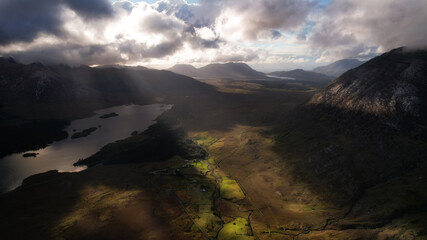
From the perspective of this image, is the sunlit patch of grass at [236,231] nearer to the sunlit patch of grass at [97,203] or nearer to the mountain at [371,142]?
the mountain at [371,142]

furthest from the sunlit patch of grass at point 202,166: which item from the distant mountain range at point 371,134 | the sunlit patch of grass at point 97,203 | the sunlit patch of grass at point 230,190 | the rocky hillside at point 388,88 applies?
the rocky hillside at point 388,88

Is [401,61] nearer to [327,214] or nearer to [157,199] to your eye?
[327,214]

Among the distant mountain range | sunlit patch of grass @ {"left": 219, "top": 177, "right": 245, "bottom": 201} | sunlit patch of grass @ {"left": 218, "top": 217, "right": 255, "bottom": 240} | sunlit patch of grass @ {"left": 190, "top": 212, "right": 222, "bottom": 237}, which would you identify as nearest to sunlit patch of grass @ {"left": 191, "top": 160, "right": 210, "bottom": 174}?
sunlit patch of grass @ {"left": 219, "top": 177, "right": 245, "bottom": 201}

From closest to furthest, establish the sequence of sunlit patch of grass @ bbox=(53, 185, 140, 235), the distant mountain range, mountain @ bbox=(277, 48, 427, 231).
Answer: mountain @ bbox=(277, 48, 427, 231), sunlit patch of grass @ bbox=(53, 185, 140, 235), the distant mountain range

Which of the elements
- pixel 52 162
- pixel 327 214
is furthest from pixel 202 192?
pixel 52 162

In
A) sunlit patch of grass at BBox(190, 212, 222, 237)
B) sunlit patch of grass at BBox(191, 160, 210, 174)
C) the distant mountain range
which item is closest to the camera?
sunlit patch of grass at BBox(190, 212, 222, 237)

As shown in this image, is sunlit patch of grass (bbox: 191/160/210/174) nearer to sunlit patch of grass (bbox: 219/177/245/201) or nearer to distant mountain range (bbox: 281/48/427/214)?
sunlit patch of grass (bbox: 219/177/245/201)

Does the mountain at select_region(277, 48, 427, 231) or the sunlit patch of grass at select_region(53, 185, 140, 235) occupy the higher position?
the mountain at select_region(277, 48, 427, 231)
